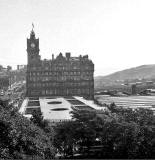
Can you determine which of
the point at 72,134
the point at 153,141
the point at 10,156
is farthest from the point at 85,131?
the point at 10,156

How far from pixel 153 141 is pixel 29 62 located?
292 ft

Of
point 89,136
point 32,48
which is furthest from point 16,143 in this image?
point 32,48

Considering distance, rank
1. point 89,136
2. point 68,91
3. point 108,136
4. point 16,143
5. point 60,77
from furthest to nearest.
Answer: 1. point 60,77
2. point 68,91
3. point 89,136
4. point 108,136
5. point 16,143

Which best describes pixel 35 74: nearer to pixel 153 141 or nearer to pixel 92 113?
pixel 92 113

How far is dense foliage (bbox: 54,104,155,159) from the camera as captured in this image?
28.8m

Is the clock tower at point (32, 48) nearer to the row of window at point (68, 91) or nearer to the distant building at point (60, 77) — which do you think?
the distant building at point (60, 77)

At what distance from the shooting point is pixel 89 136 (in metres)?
32.3

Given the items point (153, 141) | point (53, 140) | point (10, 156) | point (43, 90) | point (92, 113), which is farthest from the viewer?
point (43, 90)

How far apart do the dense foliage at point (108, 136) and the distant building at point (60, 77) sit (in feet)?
252

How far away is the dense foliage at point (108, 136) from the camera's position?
94.4ft

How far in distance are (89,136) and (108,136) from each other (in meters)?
2.73

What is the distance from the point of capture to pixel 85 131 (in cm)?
3234

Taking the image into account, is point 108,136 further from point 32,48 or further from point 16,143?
point 32,48

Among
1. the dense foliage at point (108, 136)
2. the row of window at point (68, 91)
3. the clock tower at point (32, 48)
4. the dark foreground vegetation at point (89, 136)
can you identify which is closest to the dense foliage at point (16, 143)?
the dark foreground vegetation at point (89, 136)
